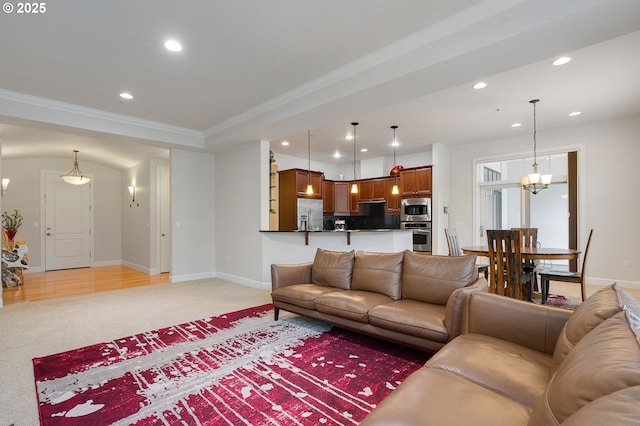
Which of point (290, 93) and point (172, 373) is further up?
point (290, 93)

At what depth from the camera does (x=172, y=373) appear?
8.17 ft

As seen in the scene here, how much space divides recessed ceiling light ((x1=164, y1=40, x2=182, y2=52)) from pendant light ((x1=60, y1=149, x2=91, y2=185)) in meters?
5.69

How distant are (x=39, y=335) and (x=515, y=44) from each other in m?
5.32

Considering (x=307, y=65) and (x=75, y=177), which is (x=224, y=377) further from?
(x=75, y=177)

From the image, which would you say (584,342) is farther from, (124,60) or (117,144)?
(117,144)

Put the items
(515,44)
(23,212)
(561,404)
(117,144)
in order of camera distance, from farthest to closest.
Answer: (23,212), (117,144), (515,44), (561,404)

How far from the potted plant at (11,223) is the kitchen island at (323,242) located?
5.74 m

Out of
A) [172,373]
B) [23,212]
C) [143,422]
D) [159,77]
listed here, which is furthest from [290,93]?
[23,212]

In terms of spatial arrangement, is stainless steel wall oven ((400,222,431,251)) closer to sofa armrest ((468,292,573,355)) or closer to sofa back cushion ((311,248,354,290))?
sofa back cushion ((311,248,354,290))

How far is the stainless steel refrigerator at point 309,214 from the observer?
7.50 m

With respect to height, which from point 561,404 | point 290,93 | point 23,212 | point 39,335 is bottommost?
point 39,335

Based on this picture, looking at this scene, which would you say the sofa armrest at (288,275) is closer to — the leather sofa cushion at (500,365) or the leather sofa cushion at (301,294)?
the leather sofa cushion at (301,294)

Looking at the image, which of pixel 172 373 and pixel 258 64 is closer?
pixel 172 373

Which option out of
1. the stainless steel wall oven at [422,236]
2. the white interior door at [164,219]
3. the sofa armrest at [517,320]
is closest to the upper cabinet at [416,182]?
the stainless steel wall oven at [422,236]
